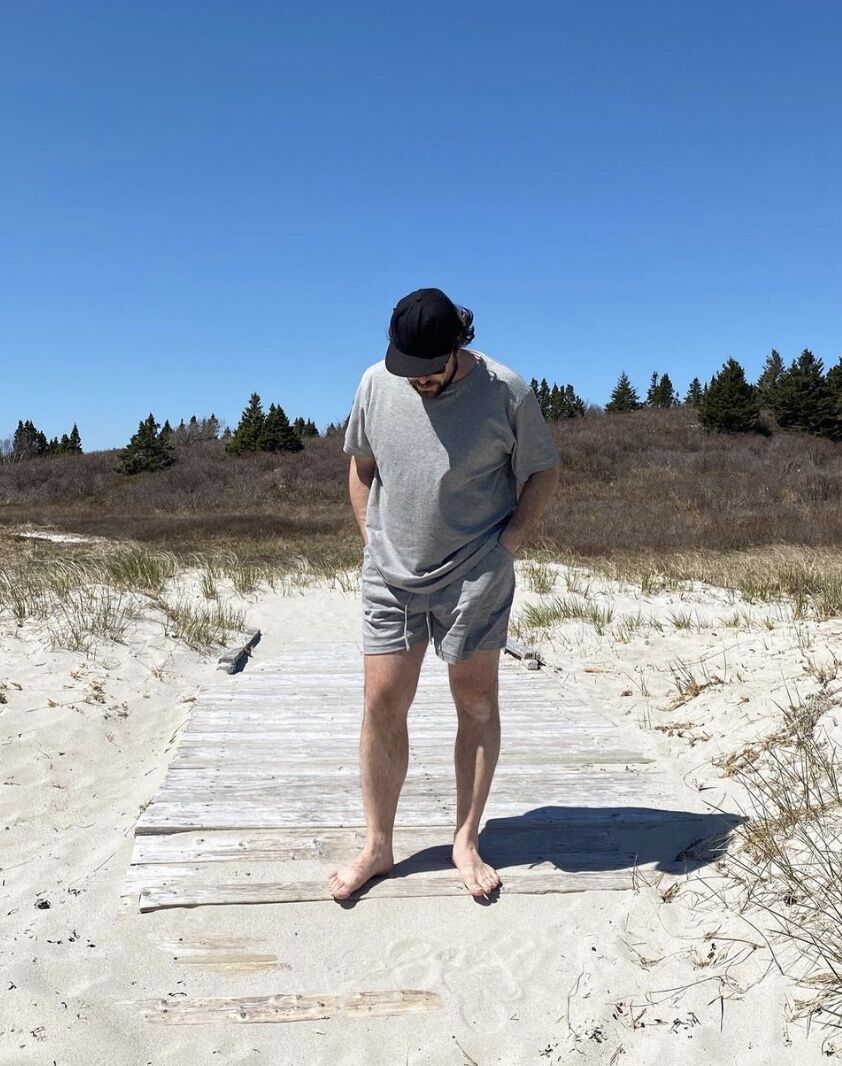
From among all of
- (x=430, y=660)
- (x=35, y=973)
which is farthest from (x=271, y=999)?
(x=430, y=660)

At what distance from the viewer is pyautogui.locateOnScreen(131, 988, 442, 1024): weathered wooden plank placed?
2.41 meters

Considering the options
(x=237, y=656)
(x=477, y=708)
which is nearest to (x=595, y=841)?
(x=477, y=708)

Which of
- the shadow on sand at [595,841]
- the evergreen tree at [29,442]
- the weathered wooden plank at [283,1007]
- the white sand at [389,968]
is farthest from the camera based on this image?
the evergreen tree at [29,442]

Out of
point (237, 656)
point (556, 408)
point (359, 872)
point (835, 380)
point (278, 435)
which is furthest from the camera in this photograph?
point (556, 408)

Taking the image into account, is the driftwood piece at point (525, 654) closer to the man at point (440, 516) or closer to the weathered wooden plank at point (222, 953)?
the man at point (440, 516)

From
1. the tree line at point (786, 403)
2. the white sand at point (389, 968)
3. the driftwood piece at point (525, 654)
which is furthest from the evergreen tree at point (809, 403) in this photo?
the white sand at point (389, 968)

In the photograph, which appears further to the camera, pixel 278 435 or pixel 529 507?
pixel 278 435

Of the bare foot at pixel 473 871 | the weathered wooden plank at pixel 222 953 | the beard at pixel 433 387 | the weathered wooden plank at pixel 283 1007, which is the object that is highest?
the beard at pixel 433 387

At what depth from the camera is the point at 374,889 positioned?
119 inches

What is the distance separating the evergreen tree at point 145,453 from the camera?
36000 mm

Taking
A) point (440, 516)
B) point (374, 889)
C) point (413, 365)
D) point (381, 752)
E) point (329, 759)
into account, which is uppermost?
point (413, 365)

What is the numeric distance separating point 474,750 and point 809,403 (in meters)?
41.7

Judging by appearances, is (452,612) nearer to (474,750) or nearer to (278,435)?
(474,750)

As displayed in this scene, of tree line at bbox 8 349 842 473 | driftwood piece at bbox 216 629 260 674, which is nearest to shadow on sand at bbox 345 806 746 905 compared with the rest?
driftwood piece at bbox 216 629 260 674
